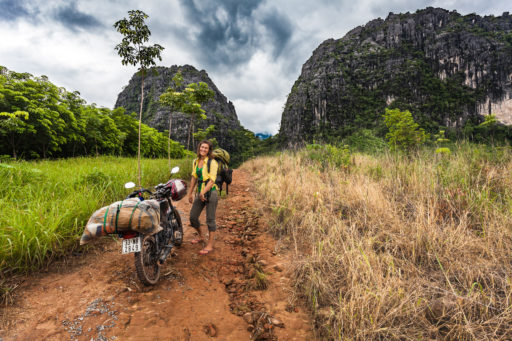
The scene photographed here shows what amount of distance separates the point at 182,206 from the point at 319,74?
112m

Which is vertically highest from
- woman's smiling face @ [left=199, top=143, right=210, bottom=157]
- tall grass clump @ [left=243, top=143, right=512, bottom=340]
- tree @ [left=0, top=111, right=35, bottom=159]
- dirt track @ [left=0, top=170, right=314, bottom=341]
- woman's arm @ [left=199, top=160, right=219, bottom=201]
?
tree @ [left=0, top=111, right=35, bottom=159]

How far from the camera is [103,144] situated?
1270 centimetres

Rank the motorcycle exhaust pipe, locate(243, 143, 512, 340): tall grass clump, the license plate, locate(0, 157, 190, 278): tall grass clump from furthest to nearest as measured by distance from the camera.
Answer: the motorcycle exhaust pipe, locate(0, 157, 190, 278): tall grass clump, the license plate, locate(243, 143, 512, 340): tall grass clump

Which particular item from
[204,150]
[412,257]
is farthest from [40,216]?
[412,257]

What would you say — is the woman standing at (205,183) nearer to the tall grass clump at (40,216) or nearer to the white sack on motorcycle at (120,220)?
the white sack on motorcycle at (120,220)

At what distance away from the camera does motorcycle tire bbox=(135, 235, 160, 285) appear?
2188mm

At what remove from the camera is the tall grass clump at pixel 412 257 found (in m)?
1.52

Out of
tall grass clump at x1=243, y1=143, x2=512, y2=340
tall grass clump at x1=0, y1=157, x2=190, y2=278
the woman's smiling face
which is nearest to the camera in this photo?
tall grass clump at x1=243, y1=143, x2=512, y2=340

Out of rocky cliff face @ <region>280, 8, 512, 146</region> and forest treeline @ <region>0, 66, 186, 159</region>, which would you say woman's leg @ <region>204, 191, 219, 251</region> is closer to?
forest treeline @ <region>0, 66, 186, 159</region>

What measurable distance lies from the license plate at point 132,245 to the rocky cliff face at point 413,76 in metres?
74.6

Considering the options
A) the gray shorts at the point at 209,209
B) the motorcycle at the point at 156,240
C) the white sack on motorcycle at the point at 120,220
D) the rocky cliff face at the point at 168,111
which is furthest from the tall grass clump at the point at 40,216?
the rocky cliff face at the point at 168,111

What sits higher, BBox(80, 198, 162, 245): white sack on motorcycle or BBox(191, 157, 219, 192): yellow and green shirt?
BBox(191, 157, 219, 192): yellow and green shirt

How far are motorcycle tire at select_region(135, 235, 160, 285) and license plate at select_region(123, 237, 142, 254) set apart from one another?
8cm

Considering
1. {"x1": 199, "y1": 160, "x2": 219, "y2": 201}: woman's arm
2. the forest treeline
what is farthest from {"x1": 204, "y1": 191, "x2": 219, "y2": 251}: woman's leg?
the forest treeline
